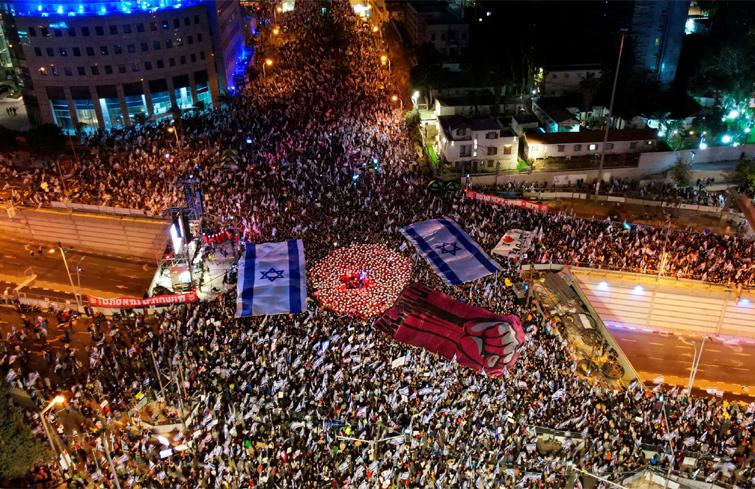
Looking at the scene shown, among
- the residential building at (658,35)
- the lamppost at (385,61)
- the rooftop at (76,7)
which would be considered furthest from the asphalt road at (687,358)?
the rooftop at (76,7)

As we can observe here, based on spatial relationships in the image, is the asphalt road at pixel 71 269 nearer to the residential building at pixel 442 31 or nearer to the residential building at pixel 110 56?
the residential building at pixel 110 56

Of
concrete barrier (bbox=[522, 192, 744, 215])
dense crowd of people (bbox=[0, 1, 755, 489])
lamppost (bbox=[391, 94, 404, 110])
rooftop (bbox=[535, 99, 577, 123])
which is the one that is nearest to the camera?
dense crowd of people (bbox=[0, 1, 755, 489])

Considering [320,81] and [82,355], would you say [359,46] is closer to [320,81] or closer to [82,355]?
[320,81]

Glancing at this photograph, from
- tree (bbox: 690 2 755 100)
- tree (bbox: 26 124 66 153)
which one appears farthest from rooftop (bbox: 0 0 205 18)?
tree (bbox: 690 2 755 100)

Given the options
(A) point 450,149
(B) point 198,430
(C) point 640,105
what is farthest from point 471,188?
(B) point 198,430

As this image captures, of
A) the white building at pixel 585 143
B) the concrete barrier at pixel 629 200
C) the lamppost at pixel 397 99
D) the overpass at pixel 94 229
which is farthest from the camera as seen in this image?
the lamppost at pixel 397 99

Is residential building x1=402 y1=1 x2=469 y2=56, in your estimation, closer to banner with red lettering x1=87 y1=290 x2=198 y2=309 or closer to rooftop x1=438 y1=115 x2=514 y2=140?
rooftop x1=438 y1=115 x2=514 y2=140

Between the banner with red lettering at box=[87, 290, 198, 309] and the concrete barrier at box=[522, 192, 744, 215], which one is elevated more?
the concrete barrier at box=[522, 192, 744, 215]
